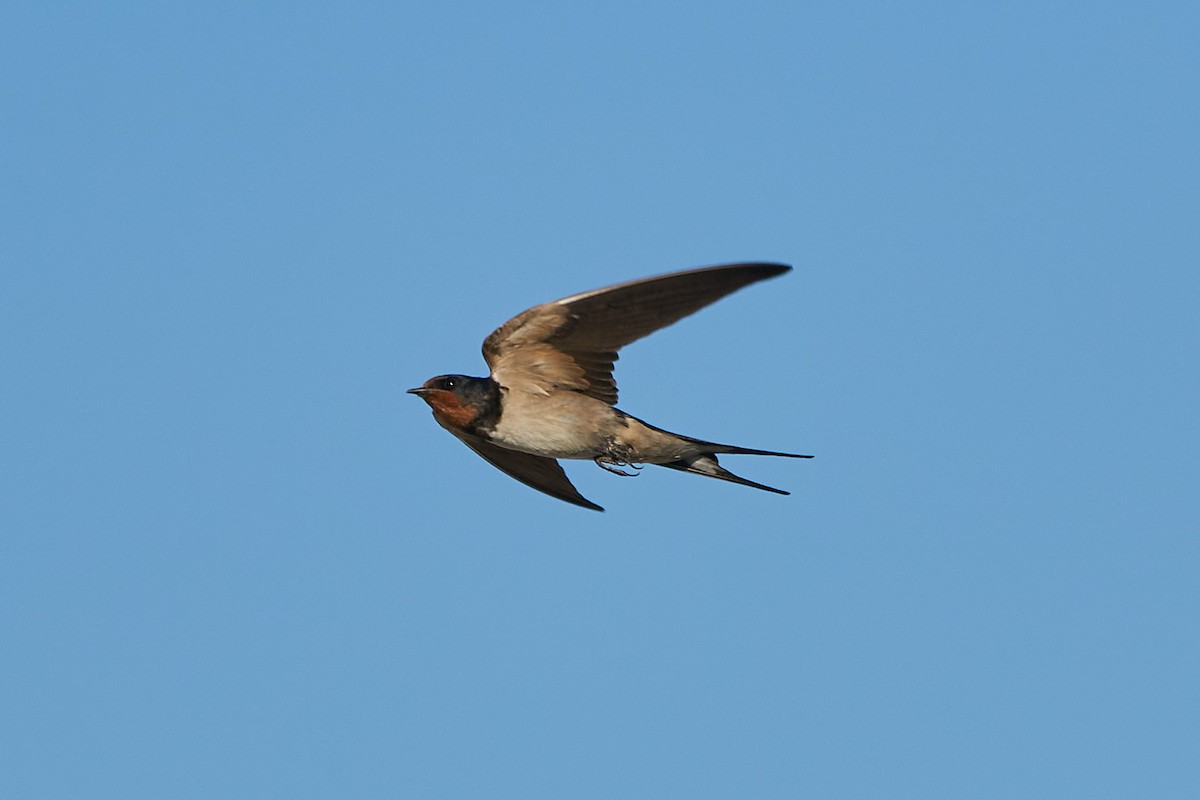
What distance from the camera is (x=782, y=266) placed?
7676 mm

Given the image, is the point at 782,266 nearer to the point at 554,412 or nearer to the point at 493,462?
the point at 554,412

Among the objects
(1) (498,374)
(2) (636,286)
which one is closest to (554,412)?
(1) (498,374)

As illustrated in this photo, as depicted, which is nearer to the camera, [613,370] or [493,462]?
[613,370]

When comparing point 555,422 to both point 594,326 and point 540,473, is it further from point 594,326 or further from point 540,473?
point 540,473

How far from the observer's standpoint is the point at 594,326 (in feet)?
28.5

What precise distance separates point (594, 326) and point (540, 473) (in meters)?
1.76

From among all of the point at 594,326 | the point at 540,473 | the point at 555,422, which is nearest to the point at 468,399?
the point at 555,422

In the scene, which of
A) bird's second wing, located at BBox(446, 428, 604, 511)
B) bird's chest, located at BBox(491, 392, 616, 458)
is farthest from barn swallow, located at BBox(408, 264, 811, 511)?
bird's second wing, located at BBox(446, 428, 604, 511)

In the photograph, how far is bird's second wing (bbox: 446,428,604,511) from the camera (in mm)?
10094

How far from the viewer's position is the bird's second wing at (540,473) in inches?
397

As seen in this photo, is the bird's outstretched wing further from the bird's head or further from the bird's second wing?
the bird's second wing

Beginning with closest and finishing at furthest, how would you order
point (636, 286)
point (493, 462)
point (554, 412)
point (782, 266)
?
point (782, 266) → point (636, 286) → point (554, 412) → point (493, 462)

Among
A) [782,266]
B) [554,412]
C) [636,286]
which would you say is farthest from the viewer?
[554,412]

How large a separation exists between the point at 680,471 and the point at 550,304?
53.5 inches
